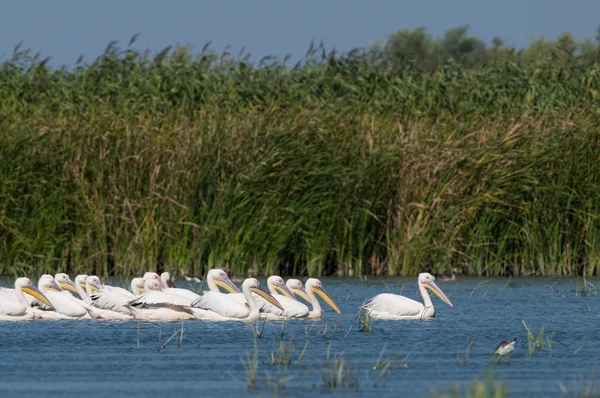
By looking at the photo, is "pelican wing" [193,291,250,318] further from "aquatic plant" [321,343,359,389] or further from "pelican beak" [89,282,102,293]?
"aquatic plant" [321,343,359,389]

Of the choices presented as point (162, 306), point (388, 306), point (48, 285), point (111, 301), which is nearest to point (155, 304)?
point (162, 306)

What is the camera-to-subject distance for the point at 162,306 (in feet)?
41.0

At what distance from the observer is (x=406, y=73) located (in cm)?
2211

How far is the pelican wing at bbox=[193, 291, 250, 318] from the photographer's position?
12.3 metres

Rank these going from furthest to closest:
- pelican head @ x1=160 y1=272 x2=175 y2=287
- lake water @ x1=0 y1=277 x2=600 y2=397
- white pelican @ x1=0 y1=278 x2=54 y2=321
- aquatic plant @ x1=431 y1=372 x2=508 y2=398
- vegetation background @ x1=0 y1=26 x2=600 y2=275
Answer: vegetation background @ x1=0 y1=26 x2=600 y2=275
pelican head @ x1=160 y1=272 x2=175 y2=287
white pelican @ x1=0 y1=278 x2=54 y2=321
lake water @ x1=0 y1=277 x2=600 y2=397
aquatic plant @ x1=431 y1=372 x2=508 y2=398

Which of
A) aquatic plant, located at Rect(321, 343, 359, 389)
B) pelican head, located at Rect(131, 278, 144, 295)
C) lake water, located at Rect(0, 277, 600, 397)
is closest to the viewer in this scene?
aquatic plant, located at Rect(321, 343, 359, 389)

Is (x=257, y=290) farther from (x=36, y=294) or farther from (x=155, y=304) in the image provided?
(x=36, y=294)

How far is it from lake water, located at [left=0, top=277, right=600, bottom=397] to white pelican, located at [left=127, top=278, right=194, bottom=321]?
8.4 inches

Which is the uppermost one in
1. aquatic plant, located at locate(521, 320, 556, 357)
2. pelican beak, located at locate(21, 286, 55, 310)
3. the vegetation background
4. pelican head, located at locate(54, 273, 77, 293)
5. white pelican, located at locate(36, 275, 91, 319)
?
the vegetation background

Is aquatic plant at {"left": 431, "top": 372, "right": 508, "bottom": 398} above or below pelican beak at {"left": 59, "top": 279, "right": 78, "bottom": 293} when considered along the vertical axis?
below

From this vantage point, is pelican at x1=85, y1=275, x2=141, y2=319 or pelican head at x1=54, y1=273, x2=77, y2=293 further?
pelican head at x1=54, y1=273, x2=77, y2=293

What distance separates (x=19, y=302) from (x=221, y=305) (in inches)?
71.2

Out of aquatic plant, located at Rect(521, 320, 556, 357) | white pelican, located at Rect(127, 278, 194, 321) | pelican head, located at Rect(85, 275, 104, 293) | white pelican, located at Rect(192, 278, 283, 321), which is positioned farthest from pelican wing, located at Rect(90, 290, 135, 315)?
aquatic plant, located at Rect(521, 320, 556, 357)

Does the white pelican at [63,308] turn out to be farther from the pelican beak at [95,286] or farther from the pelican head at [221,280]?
the pelican head at [221,280]
